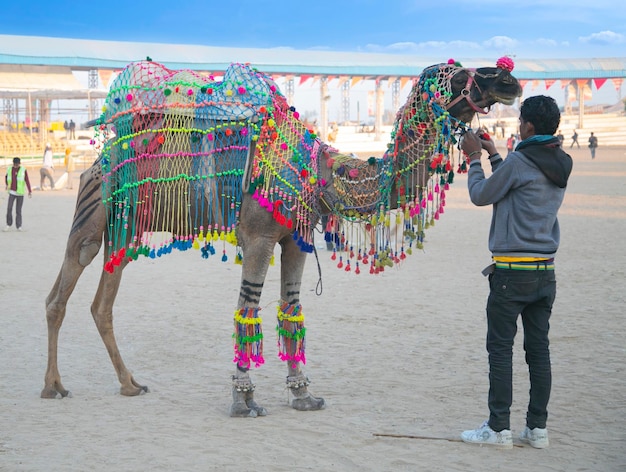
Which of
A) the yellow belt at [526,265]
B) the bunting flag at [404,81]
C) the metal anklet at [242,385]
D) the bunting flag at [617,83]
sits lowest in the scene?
the metal anklet at [242,385]

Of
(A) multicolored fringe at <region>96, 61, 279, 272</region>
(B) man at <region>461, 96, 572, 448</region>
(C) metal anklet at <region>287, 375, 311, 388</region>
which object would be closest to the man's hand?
(B) man at <region>461, 96, 572, 448</region>

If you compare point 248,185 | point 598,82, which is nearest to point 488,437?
point 248,185

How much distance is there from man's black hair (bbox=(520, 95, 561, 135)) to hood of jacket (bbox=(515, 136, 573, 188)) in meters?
0.07

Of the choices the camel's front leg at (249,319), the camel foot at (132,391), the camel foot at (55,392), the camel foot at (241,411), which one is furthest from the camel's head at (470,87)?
the camel foot at (55,392)

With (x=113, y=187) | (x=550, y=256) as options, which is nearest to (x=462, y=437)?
(x=550, y=256)

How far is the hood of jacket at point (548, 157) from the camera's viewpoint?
15.4 feet

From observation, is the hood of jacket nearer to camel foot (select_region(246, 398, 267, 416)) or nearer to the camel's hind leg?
camel foot (select_region(246, 398, 267, 416))

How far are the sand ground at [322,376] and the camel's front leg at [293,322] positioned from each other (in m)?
0.22

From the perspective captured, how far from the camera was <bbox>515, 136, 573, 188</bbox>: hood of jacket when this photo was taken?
4.68 m

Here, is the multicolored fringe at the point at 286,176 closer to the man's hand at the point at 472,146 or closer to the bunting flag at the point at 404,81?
the man's hand at the point at 472,146

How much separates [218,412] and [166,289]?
5.33m

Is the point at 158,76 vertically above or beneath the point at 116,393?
above

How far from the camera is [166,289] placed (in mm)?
10945

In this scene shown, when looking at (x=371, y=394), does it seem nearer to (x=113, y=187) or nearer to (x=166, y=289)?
(x=113, y=187)
